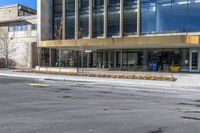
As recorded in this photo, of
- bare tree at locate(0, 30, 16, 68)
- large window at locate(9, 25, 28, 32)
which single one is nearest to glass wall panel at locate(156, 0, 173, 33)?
large window at locate(9, 25, 28, 32)

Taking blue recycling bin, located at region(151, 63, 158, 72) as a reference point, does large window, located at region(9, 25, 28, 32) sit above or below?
above

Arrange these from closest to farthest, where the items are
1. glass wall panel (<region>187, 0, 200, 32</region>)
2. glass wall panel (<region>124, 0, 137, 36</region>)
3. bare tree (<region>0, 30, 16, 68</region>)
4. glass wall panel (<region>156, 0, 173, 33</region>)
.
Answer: glass wall panel (<region>187, 0, 200, 32</region>) < glass wall panel (<region>156, 0, 173, 33</region>) < glass wall panel (<region>124, 0, 137, 36</region>) < bare tree (<region>0, 30, 16, 68</region>)

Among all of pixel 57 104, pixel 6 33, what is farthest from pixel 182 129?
pixel 6 33

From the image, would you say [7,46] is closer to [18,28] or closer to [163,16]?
[18,28]

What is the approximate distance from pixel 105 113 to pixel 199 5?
107 ft

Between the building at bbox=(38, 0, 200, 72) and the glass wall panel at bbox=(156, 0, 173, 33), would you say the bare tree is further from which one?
the glass wall panel at bbox=(156, 0, 173, 33)

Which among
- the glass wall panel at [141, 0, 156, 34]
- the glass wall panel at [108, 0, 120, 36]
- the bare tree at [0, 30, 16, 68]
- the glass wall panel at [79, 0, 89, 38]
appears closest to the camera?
the glass wall panel at [141, 0, 156, 34]

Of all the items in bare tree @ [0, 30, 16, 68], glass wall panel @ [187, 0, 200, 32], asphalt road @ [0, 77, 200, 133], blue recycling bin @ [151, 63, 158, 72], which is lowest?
asphalt road @ [0, 77, 200, 133]

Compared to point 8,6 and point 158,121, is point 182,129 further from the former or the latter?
point 8,6

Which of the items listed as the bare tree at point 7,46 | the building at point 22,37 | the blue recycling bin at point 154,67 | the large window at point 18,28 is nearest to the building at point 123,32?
the blue recycling bin at point 154,67

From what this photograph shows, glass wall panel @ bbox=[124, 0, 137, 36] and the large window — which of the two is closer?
glass wall panel @ bbox=[124, 0, 137, 36]

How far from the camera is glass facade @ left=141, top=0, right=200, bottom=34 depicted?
41.9m

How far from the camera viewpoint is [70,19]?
57406 millimetres

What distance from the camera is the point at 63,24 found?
57.0 meters
